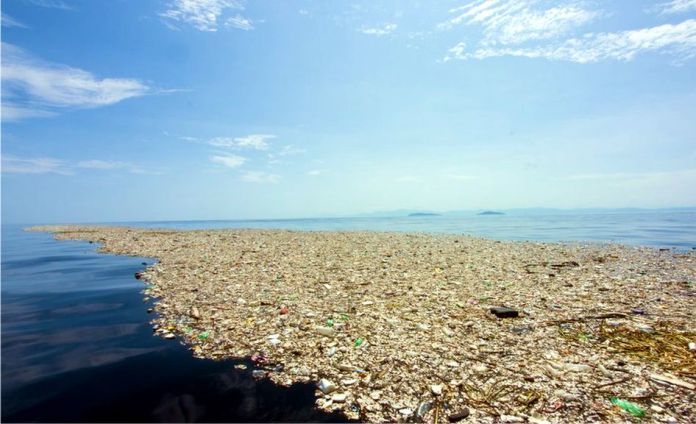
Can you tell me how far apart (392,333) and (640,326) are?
5.72 meters

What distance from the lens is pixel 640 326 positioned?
717 centimetres

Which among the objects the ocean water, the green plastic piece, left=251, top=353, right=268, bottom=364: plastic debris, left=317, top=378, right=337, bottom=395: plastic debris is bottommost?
the ocean water

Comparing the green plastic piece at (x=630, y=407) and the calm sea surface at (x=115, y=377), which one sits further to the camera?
the calm sea surface at (x=115, y=377)

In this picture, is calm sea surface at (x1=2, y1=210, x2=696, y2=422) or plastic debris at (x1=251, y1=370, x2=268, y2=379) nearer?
calm sea surface at (x1=2, y1=210, x2=696, y2=422)

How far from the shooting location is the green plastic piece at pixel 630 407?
4.31 m

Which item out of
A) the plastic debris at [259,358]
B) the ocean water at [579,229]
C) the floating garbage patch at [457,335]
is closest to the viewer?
the floating garbage patch at [457,335]

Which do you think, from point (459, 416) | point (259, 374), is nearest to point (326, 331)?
point (259, 374)

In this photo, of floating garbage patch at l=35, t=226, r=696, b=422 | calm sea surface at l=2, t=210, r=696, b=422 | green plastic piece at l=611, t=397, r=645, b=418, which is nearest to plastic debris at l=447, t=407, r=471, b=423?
floating garbage patch at l=35, t=226, r=696, b=422

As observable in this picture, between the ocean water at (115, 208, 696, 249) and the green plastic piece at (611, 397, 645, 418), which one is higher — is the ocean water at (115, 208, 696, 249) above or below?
below

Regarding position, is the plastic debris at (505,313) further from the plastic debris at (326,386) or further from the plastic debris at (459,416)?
the plastic debris at (326,386)

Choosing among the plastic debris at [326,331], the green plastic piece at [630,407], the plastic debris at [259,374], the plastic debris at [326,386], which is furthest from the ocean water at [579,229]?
the plastic debris at [259,374]

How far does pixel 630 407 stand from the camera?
443 cm

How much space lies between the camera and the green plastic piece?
4309 mm

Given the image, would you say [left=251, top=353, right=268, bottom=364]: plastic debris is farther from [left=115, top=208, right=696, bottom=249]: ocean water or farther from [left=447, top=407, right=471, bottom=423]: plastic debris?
[left=115, top=208, right=696, bottom=249]: ocean water
